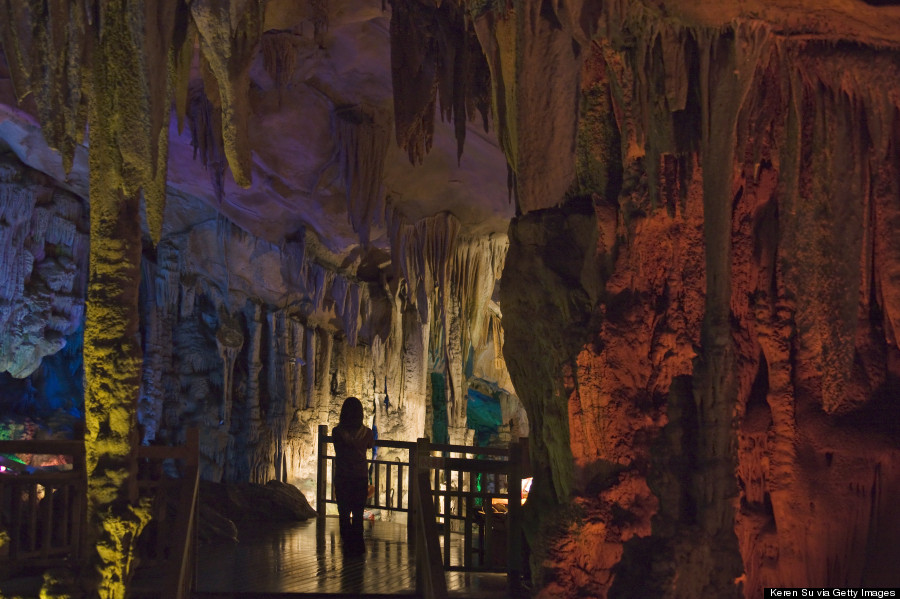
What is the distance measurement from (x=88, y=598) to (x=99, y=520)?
1.59 ft

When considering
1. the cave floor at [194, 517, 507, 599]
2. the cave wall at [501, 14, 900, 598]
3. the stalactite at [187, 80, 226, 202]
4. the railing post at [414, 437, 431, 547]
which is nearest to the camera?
the cave wall at [501, 14, 900, 598]

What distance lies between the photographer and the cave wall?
5102 mm

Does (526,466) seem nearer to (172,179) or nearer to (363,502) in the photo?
(363,502)

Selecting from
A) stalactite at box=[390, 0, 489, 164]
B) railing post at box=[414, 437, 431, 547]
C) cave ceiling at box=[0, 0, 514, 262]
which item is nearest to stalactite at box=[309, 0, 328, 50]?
cave ceiling at box=[0, 0, 514, 262]

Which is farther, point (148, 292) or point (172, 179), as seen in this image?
point (148, 292)

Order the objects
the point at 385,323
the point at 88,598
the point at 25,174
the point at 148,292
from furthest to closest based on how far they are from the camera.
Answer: the point at 385,323, the point at 148,292, the point at 25,174, the point at 88,598

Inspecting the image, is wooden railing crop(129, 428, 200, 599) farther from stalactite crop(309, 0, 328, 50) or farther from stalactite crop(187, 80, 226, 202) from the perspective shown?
stalactite crop(187, 80, 226, 202)

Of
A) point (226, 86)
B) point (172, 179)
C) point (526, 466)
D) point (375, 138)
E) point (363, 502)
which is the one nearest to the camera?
point (226, 86)

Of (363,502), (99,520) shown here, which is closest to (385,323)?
(363,502)

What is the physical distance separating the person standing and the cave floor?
195 millimetres

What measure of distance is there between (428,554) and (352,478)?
2.52m

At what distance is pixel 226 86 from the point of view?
4902 millimetres

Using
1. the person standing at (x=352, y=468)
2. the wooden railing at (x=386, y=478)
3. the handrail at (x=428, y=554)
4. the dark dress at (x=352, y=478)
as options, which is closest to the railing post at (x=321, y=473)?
the wooden railing at (x=386, y=478)

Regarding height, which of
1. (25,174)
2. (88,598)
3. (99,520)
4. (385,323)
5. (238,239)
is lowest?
(88,598)
